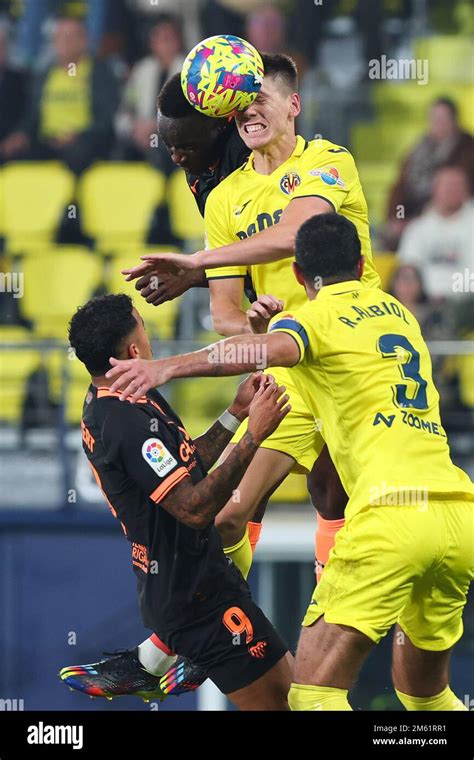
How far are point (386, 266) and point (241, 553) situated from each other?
189 inches

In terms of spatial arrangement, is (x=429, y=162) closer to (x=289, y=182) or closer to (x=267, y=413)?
(x=289, y=182)

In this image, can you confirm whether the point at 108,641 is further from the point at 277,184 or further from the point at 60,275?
the point at 277,184

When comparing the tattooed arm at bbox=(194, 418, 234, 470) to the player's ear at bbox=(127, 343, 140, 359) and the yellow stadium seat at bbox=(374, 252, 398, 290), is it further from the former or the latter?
the yellow stadium seat at bbox=(374, 252, 398, 290)

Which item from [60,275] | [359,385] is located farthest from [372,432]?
[60,275]

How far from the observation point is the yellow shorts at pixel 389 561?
4.75 meters

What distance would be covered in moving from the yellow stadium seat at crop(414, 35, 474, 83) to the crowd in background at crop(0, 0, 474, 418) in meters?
0.26

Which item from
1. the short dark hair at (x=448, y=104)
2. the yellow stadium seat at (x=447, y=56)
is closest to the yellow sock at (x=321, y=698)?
the short dark hair at (x=448, y=104)

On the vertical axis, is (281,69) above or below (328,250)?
above

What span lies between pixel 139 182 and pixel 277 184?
6.07 m

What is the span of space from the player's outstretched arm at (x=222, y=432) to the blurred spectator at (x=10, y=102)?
693 centimetres

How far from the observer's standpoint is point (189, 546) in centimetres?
539

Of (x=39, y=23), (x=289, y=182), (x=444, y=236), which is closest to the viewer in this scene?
(x=289, y=182)

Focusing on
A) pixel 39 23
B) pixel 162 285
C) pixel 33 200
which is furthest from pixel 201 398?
pixel 39 23

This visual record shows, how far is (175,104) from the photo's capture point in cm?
574
